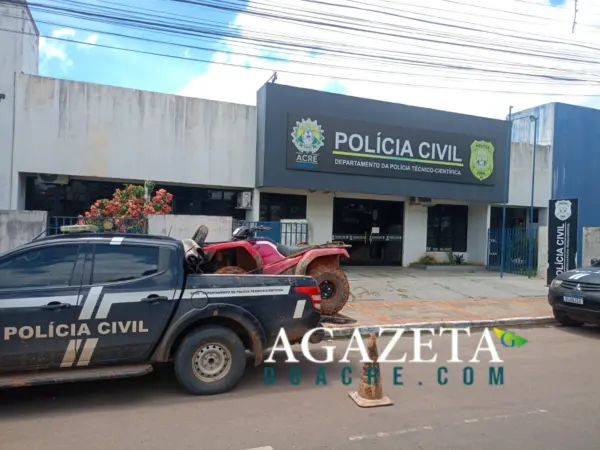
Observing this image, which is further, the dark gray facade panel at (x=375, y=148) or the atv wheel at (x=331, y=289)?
the dark gray facade panel at (x=375, y=148)

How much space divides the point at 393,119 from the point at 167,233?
8.68m

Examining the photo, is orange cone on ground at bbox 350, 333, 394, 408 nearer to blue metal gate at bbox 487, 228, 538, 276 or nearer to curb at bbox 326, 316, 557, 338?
curb at bbox 326, 316, 557, 338

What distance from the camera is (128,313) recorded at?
457 cm

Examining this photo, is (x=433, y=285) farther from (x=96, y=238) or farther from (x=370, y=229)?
(x=96, y=238)

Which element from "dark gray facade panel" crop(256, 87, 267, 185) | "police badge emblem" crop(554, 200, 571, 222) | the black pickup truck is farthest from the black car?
"dark gray facade panel" crop(256, 87, 267, 185)

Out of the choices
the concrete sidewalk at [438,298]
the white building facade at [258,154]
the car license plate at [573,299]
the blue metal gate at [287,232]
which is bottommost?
the concrete sidewalk at [438,298]

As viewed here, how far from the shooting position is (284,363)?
6.04 m

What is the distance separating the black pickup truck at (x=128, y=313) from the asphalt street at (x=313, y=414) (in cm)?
36

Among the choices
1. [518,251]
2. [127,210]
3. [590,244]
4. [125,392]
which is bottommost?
[125,392]

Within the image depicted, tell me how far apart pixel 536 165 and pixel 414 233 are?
6.20m

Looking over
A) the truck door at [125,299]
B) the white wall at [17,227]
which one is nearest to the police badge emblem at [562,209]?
the truck door at [125,299]

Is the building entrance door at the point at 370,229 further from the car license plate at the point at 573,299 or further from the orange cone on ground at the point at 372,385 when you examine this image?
the orange cone on ground at the point at 372,385

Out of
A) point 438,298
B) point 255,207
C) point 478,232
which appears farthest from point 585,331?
point 478,232

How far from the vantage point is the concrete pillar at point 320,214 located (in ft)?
52.3
